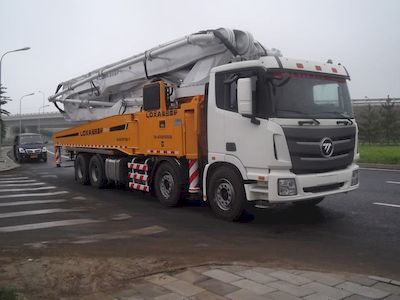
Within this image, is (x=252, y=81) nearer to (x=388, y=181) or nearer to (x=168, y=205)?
(x=168, y=205)

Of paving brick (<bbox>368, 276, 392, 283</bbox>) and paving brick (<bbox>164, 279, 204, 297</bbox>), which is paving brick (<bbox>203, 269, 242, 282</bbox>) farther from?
paving brick (<bbox>368, 276, 392, 283</bbox>)

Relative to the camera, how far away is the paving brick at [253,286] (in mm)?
4492

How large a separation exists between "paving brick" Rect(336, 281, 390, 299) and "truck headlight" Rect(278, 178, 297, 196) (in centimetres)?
258

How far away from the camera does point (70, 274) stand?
5.21 meters

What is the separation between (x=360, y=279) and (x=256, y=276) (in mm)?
1131

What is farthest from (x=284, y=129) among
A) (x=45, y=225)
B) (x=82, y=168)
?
(x=82, y=168)

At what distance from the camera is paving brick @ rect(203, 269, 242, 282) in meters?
4.86

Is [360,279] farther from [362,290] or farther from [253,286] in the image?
[253,286]

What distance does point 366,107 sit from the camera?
3738cm

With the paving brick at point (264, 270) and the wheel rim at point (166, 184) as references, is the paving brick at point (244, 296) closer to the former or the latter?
the paving brick at point (264, 270)

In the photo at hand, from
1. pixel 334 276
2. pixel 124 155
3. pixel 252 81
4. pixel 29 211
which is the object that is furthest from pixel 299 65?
pixel 29 211

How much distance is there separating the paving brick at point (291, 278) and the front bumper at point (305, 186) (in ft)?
7.37

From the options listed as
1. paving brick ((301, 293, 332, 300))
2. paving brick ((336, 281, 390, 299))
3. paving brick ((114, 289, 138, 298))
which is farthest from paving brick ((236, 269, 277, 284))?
paving brick ((114, 289, 138, 298))

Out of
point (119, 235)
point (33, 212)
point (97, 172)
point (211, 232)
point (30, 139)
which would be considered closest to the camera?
point (119, 235)
